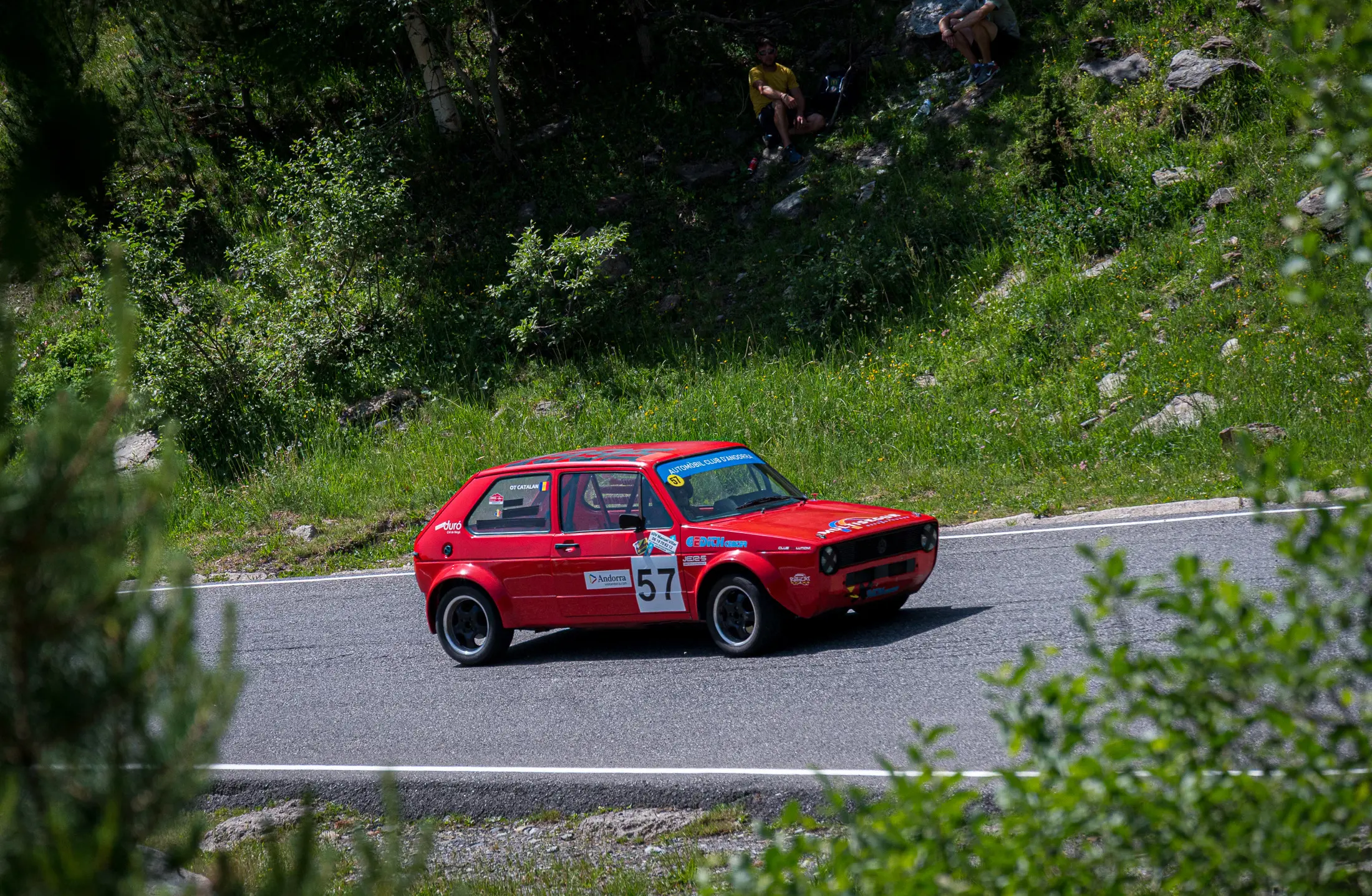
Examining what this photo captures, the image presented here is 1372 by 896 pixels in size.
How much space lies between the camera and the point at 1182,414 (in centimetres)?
1391

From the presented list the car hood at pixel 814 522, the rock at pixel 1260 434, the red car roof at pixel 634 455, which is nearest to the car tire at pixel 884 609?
the car hood at pixel 814 522

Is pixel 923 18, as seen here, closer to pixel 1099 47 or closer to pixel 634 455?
pixel 1099 47

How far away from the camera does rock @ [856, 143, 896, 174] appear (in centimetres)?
2050

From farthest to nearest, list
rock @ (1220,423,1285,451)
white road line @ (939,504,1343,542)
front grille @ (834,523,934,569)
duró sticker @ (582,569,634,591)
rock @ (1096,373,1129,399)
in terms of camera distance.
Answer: rock @ (1096,373,1129,399)
rock @ (1220,423,1285,451)
white road line @ (939,504,1343,542)
duró sticker @ (582,569,634,591)
front grille @ (834,523,934,569)

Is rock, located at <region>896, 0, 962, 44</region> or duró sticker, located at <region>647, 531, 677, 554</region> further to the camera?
rock, located at <region>896, 0, 962, 44</region>

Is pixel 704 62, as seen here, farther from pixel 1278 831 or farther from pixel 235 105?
pixel 1278 831

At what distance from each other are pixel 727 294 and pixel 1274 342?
8.67m

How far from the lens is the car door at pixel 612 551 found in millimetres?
9406

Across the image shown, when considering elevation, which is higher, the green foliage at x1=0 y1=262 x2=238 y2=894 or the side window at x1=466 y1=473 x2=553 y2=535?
the green foliage at x1=0 y1=262 x2=238 y2=894

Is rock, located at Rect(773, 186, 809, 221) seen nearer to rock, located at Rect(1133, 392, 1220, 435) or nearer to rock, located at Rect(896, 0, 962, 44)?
rock, located at Rect(896, 0, 962, 44)

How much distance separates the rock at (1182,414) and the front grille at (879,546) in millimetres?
5527

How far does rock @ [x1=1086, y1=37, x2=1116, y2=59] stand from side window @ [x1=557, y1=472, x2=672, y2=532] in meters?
13.7

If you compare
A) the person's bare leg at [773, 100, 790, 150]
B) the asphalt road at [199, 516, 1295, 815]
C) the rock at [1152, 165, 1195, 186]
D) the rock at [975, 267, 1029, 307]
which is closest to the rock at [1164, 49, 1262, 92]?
the rock at [1152, 165, 1195, 186]

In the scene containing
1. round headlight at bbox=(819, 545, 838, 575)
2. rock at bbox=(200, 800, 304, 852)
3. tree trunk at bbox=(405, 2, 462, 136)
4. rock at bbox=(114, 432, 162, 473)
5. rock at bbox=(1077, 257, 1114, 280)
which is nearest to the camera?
rock at bbox=(200, 800, 304, 852)
